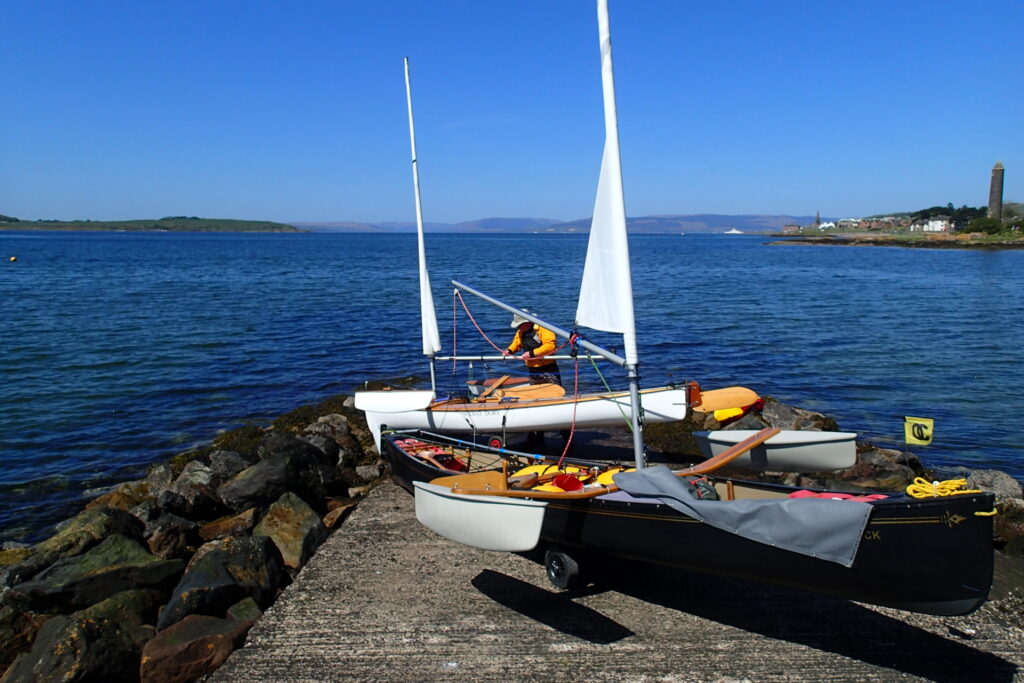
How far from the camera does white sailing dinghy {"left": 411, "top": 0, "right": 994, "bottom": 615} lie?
582cm

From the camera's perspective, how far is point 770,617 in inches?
283

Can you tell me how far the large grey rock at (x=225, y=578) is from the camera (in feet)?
24.0

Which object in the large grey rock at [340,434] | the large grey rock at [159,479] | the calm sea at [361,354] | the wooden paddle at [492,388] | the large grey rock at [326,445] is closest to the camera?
the large grey rock at [159,479]

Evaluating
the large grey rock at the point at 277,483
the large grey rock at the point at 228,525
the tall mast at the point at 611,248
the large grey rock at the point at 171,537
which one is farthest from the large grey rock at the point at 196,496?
the tall mast at the point at 611,248

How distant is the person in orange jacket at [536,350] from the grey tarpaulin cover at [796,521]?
766 cm

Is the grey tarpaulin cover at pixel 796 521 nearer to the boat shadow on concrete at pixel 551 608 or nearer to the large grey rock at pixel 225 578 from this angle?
the boat shadow on concrete at pixel 551 608

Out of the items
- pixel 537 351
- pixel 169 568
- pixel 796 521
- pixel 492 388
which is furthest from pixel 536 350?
pixel 796 521

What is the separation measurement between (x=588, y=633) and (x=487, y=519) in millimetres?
1439

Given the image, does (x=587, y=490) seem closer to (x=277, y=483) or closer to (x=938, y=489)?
(x=938, y=489)

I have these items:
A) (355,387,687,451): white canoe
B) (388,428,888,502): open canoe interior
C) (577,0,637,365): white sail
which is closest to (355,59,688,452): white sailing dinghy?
(355,387,687,451): white canoe

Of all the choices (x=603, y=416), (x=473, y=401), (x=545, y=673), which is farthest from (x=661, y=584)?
(x=473, y=401)

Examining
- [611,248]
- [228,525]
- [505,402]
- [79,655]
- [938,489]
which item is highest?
[611,248]

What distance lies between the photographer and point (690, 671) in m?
6.30

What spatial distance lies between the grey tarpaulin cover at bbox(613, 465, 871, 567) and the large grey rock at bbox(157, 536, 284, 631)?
4.53m
